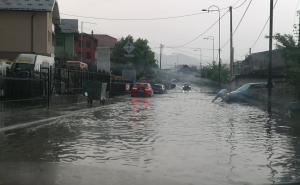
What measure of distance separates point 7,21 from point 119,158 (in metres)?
41.0

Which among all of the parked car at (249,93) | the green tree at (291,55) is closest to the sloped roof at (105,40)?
the parked car at (249,93)

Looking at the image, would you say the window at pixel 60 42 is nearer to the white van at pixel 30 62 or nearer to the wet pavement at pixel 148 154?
the white van at pixel 30 62

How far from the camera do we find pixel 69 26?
74938 mm

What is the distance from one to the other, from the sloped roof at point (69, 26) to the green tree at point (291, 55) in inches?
1842

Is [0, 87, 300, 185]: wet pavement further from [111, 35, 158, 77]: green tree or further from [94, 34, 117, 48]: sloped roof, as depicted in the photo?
[94, 34, 117, 48]: sloped roof

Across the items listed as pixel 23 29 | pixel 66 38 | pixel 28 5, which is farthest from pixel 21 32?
pixel 66 38

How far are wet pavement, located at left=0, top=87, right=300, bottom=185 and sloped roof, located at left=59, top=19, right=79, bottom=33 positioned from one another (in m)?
55.8

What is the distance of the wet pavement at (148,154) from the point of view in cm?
929

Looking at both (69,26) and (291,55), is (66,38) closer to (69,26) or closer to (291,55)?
(69,26)

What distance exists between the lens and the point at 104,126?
727 inches

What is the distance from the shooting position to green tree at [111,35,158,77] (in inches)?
3878

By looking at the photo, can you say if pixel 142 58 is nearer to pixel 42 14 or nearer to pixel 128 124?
pixel 42 14

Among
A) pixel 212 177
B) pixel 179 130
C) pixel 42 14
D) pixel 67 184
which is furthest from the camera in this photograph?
pixel 42 14

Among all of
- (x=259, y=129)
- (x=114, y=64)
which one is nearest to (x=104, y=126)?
(x=259, y=129)
